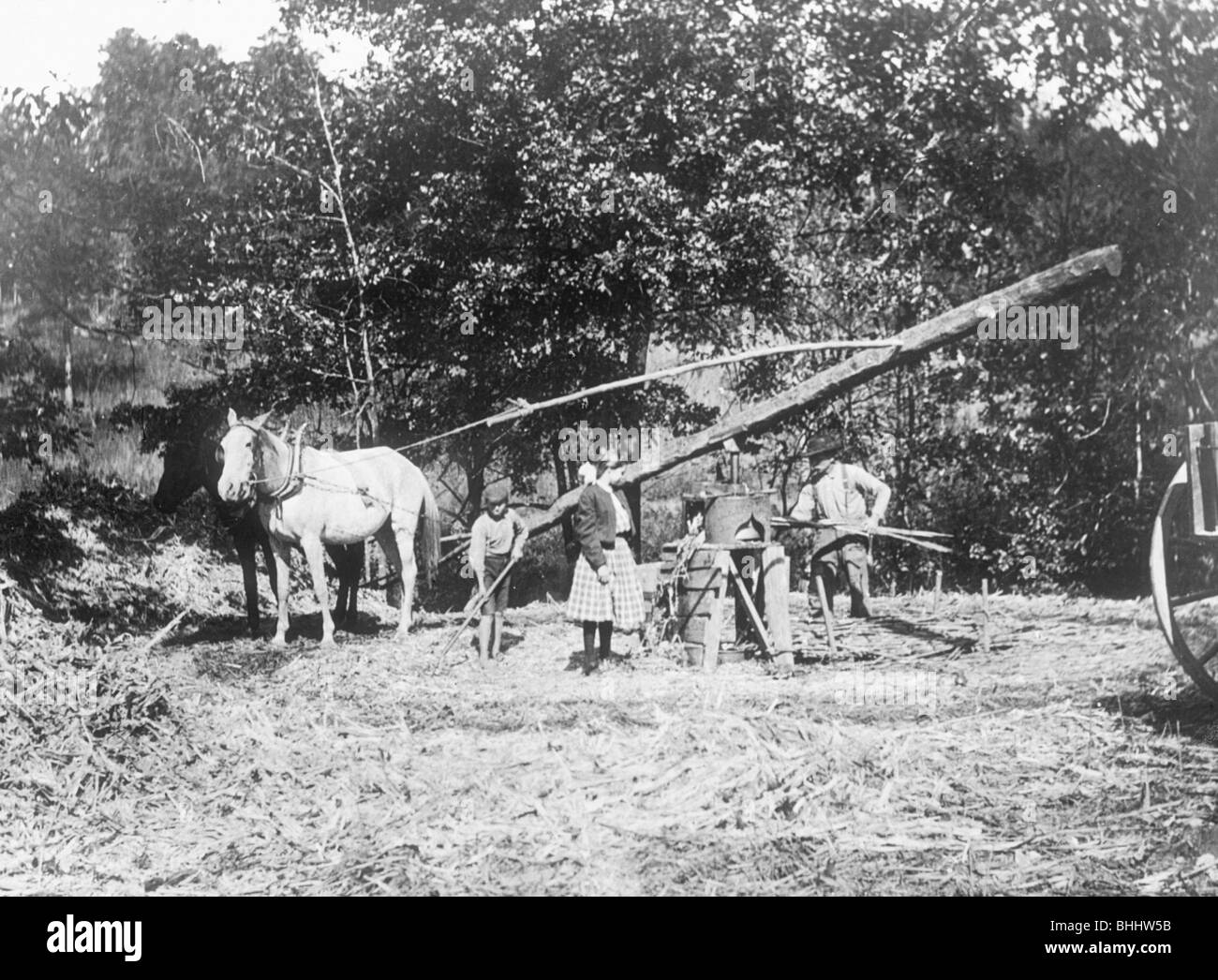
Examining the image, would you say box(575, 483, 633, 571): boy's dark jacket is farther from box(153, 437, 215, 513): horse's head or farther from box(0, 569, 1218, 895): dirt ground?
box(153, 437, 215, 513): horse's head

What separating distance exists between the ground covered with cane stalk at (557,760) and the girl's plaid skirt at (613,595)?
0.29 meters

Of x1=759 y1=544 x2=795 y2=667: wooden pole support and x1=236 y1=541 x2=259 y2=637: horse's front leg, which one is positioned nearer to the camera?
x1=236 y1=541 x2=259 y2=637: horse's front leg

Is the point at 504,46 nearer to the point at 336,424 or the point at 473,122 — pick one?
the point at 473,122

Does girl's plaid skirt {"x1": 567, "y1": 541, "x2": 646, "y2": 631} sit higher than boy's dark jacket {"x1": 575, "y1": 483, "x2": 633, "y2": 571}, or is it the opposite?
boy's dark jacket {"x1": 575, "y1": 483, "x2": 633, "y2": 571}

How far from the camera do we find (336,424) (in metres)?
5.86

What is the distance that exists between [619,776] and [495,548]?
170 centimetres

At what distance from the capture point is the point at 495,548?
6059mm

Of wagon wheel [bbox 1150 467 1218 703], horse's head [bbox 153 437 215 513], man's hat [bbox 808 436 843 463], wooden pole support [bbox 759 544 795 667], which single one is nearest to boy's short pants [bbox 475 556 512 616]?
wooden pole support [bbox 759 544 795 667]

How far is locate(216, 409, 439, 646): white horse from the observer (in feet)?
18.9

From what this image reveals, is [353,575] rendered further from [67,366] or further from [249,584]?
[67,366]

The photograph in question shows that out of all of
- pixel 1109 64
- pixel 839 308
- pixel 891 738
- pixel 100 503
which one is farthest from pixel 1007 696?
pixel 100 503

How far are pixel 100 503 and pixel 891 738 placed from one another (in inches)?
169

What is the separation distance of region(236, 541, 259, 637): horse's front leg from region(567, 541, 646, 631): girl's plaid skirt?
1.77 metres

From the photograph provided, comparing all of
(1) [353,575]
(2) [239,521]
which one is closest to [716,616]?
(1) [353,575]
